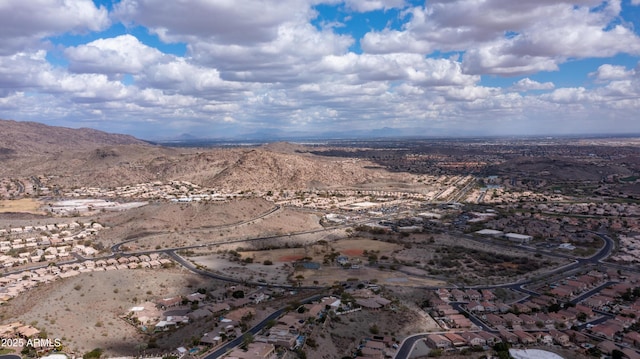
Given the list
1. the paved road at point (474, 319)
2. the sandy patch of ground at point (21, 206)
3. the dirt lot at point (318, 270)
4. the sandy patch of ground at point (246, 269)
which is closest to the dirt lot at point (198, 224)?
the dirt lot at point (318, 270)

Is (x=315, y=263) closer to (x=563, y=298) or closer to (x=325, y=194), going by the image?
(x=563, y=298)

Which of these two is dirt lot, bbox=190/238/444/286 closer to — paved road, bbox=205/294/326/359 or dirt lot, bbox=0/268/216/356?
dirt lot, bbox=0/268/216/356

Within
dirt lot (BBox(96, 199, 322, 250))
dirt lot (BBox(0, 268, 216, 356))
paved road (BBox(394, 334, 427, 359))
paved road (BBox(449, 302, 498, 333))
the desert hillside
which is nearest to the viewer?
paved road (BBox(394, 334, 427, 359))

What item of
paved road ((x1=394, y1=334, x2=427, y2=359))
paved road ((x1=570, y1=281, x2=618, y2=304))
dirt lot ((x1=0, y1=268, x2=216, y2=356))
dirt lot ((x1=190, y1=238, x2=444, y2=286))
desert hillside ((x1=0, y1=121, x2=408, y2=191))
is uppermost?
desert hillside ((x1=0, y1=121, x2=408, y2=191))

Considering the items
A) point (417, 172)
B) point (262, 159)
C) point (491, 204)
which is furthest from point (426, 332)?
point (417, 172)

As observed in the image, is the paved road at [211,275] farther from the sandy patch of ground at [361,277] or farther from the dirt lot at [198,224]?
the dirt lot at [198,224]

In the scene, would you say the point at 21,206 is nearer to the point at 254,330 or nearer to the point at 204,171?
the point at 204,171

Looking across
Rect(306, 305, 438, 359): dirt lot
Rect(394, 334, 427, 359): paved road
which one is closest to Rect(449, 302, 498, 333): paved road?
Rect(306, 305, 438, 359): dirt lot
